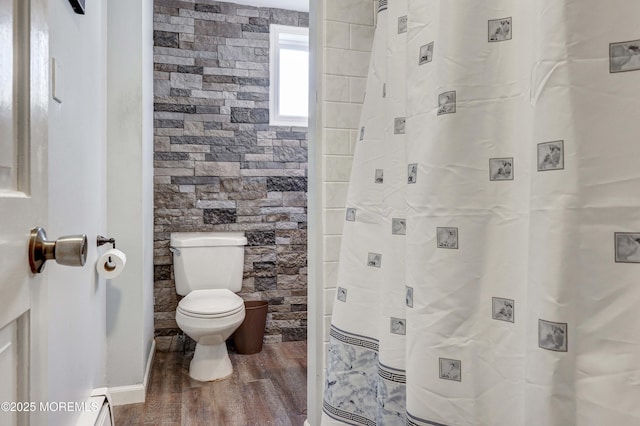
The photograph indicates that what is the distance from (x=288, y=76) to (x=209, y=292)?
181cm

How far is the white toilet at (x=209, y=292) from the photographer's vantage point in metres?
2.49

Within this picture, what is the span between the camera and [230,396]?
7.70 ft

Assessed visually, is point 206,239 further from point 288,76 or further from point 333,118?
point 333,118

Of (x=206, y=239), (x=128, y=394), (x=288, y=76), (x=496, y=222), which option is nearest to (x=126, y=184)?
(x=206, y=239)

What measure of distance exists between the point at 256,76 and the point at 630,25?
9.65 ft

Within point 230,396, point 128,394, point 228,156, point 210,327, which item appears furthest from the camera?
point 228,156

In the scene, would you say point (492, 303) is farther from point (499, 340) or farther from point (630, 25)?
point (630, 25)

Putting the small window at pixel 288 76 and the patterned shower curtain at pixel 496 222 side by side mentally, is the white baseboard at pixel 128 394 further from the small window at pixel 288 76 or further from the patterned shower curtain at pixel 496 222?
the small window at pixel 288 76

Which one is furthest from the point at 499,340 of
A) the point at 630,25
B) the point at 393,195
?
the point at 630,25

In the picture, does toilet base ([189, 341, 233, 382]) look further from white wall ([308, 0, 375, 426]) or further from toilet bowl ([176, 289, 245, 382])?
white wall ([308, 0, 375, 426])

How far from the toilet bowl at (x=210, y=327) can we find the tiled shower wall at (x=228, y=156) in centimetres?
53

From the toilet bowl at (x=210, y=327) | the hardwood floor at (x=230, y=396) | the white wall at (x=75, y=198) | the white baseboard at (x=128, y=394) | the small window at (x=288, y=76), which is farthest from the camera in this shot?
the small window at (x=288, y=76)

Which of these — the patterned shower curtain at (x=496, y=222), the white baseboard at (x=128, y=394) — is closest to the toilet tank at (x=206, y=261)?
the white baseboard at (x=128, y=394)

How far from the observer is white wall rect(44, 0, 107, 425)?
1116mm
